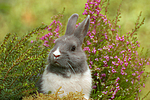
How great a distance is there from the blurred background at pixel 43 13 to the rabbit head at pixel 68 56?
1.74m

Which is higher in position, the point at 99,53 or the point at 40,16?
the point at 40,16

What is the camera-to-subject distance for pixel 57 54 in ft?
7.82

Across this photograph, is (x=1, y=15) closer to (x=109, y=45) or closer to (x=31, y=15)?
(x=31, y=15)

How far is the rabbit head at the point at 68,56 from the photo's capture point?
7.95 feet

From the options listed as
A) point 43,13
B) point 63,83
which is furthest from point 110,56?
point 43,13

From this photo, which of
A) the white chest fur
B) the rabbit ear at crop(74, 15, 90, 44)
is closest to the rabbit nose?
the white chest fur

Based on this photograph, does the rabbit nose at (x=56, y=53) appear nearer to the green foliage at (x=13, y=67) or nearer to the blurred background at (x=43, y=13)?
the green foliage at (x=13, y=67)

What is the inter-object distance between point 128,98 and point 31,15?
3.23 metres

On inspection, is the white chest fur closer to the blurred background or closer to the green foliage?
the green foliage

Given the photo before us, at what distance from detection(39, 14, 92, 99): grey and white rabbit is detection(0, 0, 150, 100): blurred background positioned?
1896 mm

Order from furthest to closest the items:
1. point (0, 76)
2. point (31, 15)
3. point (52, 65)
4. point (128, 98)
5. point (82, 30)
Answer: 1. point (31, 15)
2. point (128, 98)
3. point (82, 30)
4. point (52, 65)
5. point (0, 76)

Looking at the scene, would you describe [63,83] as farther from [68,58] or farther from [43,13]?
[43,13]

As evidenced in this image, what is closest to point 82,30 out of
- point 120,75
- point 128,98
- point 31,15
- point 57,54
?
point 57,54

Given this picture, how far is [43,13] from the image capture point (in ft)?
17.3
